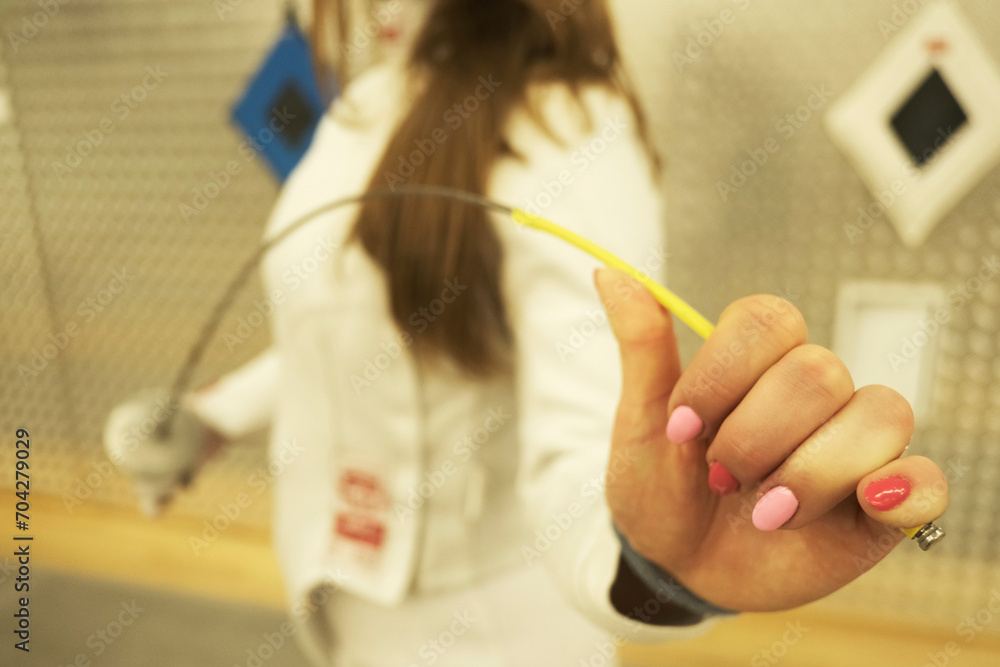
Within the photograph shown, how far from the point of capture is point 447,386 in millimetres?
495

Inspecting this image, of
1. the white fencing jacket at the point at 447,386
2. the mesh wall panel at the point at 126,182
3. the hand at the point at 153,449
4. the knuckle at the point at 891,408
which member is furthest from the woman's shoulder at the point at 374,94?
the mesh wall panel at the point at 126,182

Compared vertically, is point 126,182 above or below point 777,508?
below

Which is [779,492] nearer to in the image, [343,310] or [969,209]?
[343,310]

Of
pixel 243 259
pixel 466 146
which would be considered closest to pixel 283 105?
pixel 243 259

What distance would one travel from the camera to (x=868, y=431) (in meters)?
0.20

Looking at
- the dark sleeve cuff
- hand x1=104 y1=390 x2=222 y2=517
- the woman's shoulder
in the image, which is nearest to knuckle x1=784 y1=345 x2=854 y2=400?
the dark sleeve cuff

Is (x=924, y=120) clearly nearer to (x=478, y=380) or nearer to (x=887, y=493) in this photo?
(x=478, y=380)

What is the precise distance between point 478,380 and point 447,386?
0.02 m

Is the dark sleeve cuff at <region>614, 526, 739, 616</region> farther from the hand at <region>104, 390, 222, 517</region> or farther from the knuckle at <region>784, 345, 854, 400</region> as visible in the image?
the hand at <region>104, 390, 222, 517</region>

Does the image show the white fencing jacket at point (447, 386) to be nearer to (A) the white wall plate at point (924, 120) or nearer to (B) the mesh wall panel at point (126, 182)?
(A) the white wall plate at point (924, 120)

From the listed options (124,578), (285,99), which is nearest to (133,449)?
(124,578)

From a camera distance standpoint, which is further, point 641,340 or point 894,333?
point 894,333

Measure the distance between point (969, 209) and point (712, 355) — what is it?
2.63 feet

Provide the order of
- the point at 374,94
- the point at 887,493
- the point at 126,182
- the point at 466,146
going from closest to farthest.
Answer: the point at 887,493 < the point at 466,146 < the point at 374,94 < the point at 126,182
